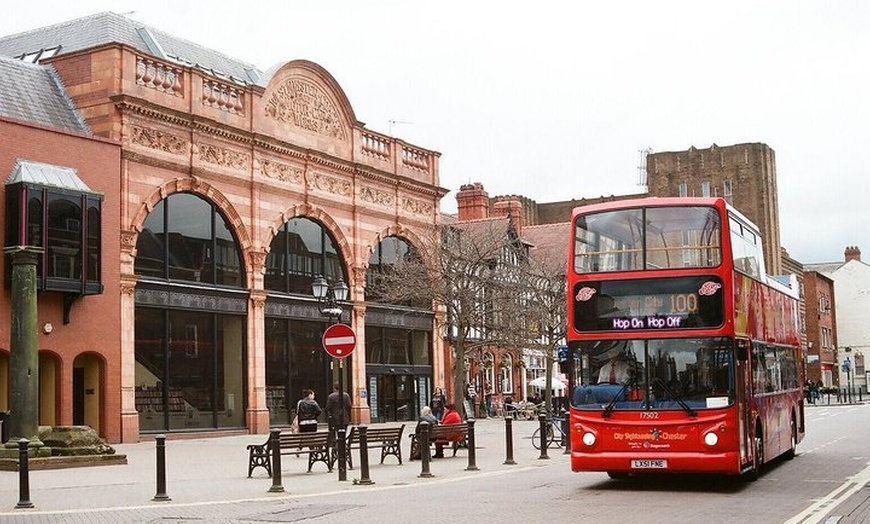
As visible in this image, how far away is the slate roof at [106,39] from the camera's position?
132 feet

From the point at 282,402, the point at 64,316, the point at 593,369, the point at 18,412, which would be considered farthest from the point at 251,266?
the point at 593,369

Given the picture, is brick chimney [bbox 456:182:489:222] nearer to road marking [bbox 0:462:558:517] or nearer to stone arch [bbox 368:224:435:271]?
stone arch [bbox 368:224:435:271]

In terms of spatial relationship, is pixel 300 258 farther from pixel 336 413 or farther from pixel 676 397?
pixel 676 397

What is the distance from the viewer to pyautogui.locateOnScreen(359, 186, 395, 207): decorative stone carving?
45.1 metres

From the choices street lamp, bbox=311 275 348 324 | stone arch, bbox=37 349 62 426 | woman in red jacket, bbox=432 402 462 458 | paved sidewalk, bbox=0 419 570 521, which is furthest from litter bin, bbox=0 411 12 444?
woman in red jacket, bbox=432 402 462 458

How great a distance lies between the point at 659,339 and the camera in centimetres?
1636

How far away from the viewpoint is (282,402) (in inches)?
1587

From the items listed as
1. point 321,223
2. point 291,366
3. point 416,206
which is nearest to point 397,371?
point 291,366

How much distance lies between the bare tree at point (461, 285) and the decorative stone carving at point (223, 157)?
743 cm

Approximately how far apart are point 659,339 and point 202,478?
9.59 m

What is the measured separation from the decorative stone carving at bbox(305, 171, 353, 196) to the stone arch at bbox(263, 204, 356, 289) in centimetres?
92

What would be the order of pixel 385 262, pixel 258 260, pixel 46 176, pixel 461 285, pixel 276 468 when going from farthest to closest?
pixel 385 262 < pixel 258 260 < pixel 461 285 < pixel 46 176 < pixel 276 468

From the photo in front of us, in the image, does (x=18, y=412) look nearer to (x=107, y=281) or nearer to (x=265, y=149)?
(x=107, y=281)

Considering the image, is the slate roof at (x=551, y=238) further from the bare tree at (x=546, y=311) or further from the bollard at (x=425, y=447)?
the bollard at (x=425, y=447)
